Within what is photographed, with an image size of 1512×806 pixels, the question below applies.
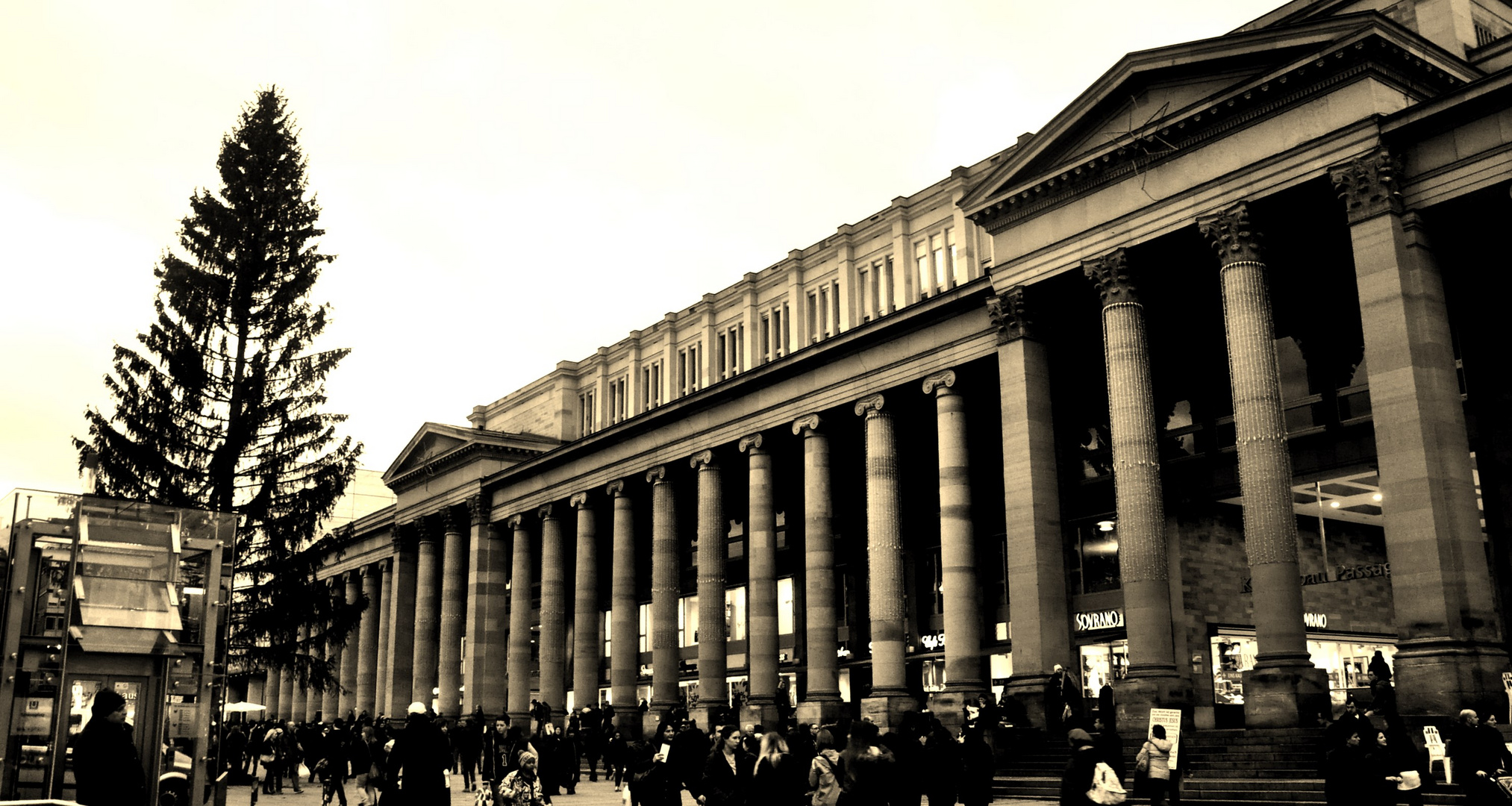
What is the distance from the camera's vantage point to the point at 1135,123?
29.7 metres

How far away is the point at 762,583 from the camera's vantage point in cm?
4234

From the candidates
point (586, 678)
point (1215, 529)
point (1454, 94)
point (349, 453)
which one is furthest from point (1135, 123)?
point (586, 678)

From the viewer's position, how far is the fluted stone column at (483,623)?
5756 cm

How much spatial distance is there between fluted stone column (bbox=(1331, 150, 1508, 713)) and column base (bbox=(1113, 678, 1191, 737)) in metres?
4.90

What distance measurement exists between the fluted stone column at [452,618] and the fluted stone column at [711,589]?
19.6 metres

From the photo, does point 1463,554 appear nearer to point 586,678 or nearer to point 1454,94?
point 1454,94

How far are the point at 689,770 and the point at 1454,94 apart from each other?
66.3 ft

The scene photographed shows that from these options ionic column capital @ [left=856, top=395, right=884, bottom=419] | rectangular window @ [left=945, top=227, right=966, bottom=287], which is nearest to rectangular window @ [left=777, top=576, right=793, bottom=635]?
ionic column capital @ [left=856, top=395, right=884, bottom=419]

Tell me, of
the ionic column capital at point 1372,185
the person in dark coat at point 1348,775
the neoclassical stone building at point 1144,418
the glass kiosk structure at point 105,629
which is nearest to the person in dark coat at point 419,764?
the glass kiosk structure at point 105,629

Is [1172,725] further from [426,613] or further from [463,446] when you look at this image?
[426,613]

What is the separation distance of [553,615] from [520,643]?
10.3 ft

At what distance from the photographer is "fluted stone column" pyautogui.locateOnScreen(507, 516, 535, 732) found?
5578 centimetres

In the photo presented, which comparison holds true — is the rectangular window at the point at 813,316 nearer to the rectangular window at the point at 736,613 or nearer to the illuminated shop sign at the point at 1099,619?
the rectangular window at the point at 736,613

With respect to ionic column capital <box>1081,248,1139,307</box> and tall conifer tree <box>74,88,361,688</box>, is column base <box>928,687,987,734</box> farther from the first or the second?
tall conifer tree <box>74,88,361,688</box>
